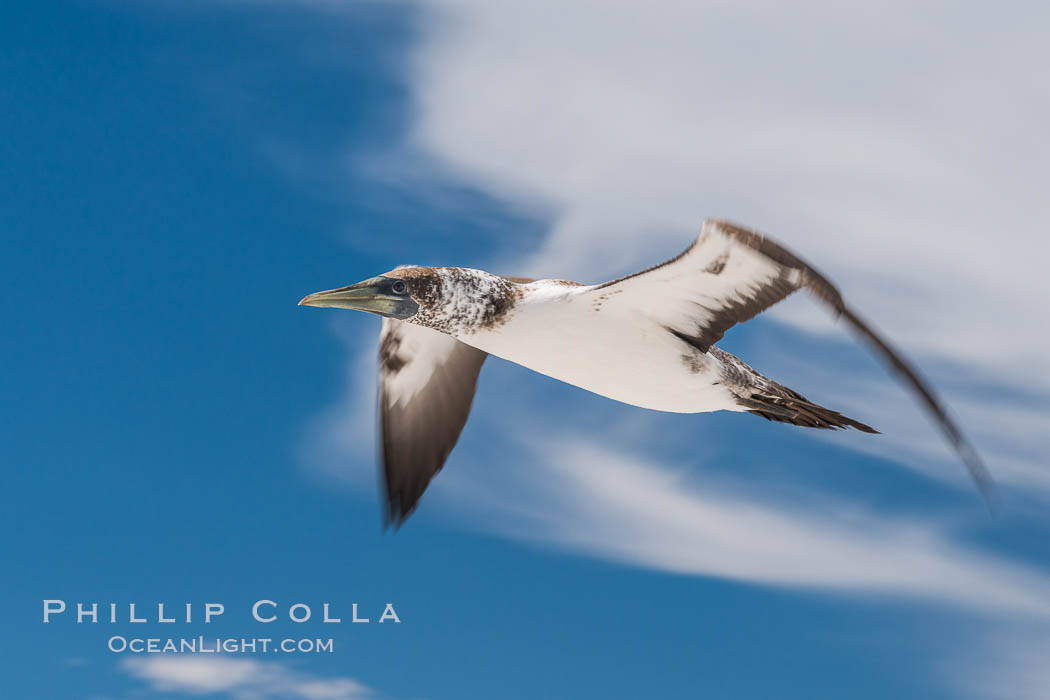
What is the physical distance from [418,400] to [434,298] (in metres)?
3.28

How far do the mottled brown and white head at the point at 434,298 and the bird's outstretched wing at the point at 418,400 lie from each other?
8.01ft

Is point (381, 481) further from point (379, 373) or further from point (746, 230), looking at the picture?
point (746, 230)

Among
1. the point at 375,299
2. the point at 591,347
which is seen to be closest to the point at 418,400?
the point at 375,299

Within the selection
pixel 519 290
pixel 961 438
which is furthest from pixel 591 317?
pixel 961 438

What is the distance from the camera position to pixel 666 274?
33.0ft

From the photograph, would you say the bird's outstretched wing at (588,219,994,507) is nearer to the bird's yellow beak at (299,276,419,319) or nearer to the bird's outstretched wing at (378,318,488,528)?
the bird's yellow beak at (299,276,419,319)

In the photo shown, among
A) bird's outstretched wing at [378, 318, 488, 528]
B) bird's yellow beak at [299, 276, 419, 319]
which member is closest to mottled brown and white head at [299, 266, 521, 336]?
bird's yellow beak at [299, 276, 419, 319]

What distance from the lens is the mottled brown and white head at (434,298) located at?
10812 millimetres

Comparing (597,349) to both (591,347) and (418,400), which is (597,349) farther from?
(418,400)

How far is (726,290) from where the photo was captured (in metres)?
10.3

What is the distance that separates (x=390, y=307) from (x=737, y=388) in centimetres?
381

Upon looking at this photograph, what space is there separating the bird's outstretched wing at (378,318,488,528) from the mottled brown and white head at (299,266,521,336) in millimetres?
2442

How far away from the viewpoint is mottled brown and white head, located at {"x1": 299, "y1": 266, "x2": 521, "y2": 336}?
1081 cm

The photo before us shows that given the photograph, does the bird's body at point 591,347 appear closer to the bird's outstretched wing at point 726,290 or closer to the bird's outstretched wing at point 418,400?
the bird's outstretched wing at point 726,290
